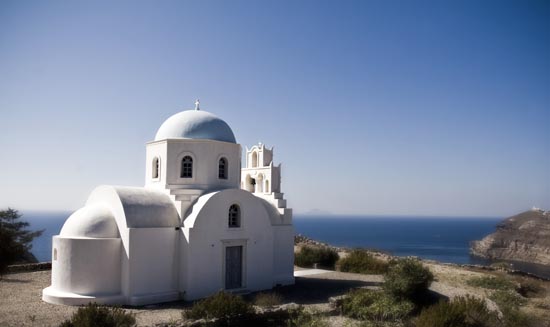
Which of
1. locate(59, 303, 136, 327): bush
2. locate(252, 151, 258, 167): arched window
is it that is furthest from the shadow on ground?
locate(59, 303, 136, 327): bush

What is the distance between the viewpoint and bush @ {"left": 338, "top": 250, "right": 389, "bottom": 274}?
71.1 feet

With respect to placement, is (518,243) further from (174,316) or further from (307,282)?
(174,316)

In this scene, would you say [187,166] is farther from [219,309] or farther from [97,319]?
[97,319]

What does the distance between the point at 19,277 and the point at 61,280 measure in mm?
5753

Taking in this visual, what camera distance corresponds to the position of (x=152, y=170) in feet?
59.1

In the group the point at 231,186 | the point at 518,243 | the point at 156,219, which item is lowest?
the point at 518,243

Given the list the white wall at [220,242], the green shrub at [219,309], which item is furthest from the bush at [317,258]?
the green shrub at [219,309]

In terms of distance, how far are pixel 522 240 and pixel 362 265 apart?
48.5 meters

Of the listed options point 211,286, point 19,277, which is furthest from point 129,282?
point 19,277

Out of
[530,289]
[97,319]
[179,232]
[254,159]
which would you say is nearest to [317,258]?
[254,159]

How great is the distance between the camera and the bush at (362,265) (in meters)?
21.7

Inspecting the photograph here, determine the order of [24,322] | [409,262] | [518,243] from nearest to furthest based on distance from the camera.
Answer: [24,322], [409,262], [518,243]

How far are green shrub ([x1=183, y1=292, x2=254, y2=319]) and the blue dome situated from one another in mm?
7352

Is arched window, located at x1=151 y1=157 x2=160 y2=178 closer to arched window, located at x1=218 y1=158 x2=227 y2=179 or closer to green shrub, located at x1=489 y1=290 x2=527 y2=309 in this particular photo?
arched window, located at x1=218 y1=158 x2=227 y2=179
